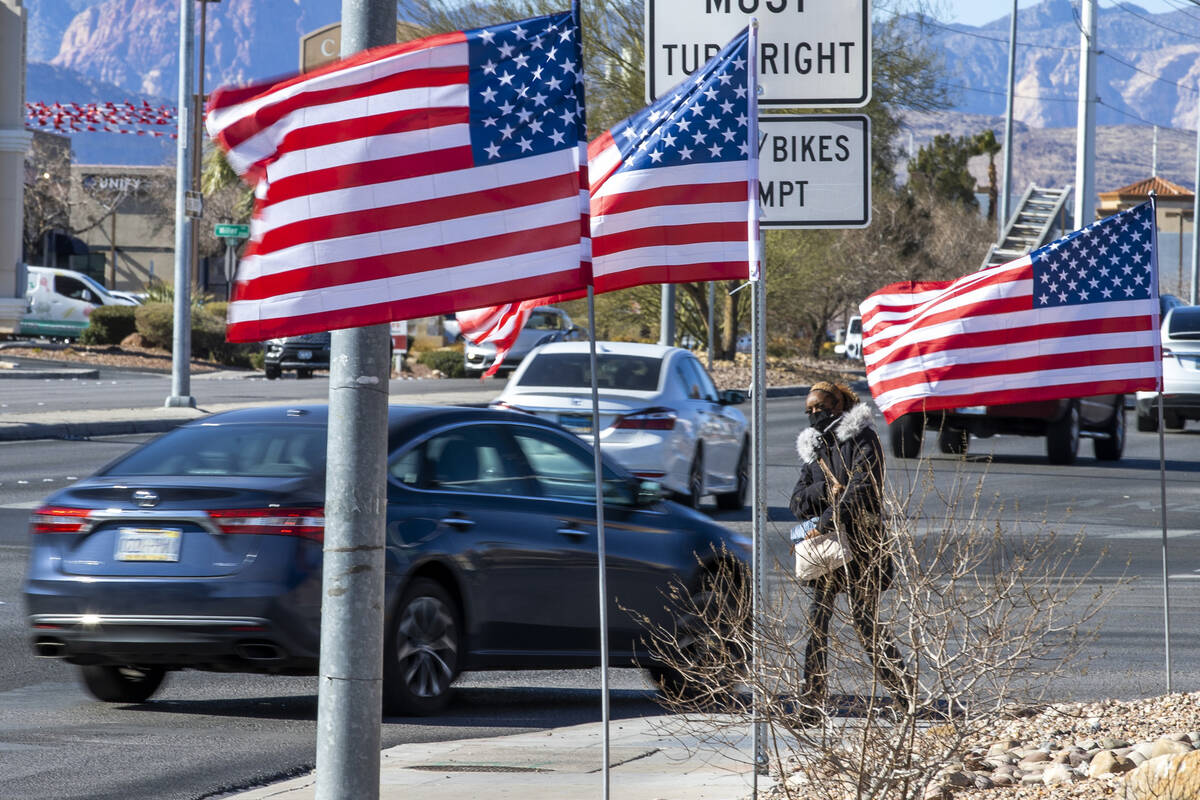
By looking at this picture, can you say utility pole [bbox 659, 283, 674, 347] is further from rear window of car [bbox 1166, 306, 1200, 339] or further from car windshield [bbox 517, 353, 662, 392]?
car windshield [bbox 517, 353, 662, 392]

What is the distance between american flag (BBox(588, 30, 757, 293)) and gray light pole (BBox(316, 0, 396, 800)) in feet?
4.98

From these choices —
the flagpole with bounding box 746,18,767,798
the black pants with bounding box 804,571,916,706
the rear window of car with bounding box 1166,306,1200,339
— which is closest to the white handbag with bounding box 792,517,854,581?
the black pants with bounding box 804,571,916,706

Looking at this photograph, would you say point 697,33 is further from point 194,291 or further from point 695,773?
point 194,291

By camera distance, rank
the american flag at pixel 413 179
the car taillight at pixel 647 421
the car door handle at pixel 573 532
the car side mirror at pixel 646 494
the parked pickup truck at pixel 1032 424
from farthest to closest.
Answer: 1. the parked pickup truck at pixel 1032 424
2. the car taillight at pixel 647 421
3. the car side mirror at pixel 646 494
4. the car door handle at pixel 573 532
5. the american flag at pixel 413 179

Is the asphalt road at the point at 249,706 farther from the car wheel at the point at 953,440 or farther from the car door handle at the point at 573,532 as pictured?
the car wheel at the point at 953,440

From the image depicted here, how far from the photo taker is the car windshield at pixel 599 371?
16.1 meters

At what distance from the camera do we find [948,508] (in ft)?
20.4

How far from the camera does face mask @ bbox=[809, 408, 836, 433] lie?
28.1 ft

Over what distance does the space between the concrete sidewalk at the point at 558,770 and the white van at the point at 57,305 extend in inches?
1654

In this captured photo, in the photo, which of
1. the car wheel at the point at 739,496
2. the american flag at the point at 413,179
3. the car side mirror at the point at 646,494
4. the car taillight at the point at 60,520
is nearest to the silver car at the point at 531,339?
the car wheel at the point at 739,496

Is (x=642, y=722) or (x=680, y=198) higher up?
(x=680, y=198)

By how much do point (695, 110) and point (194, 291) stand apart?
151 ft

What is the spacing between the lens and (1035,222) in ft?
144

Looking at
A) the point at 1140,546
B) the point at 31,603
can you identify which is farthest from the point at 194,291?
the point at 31,603
